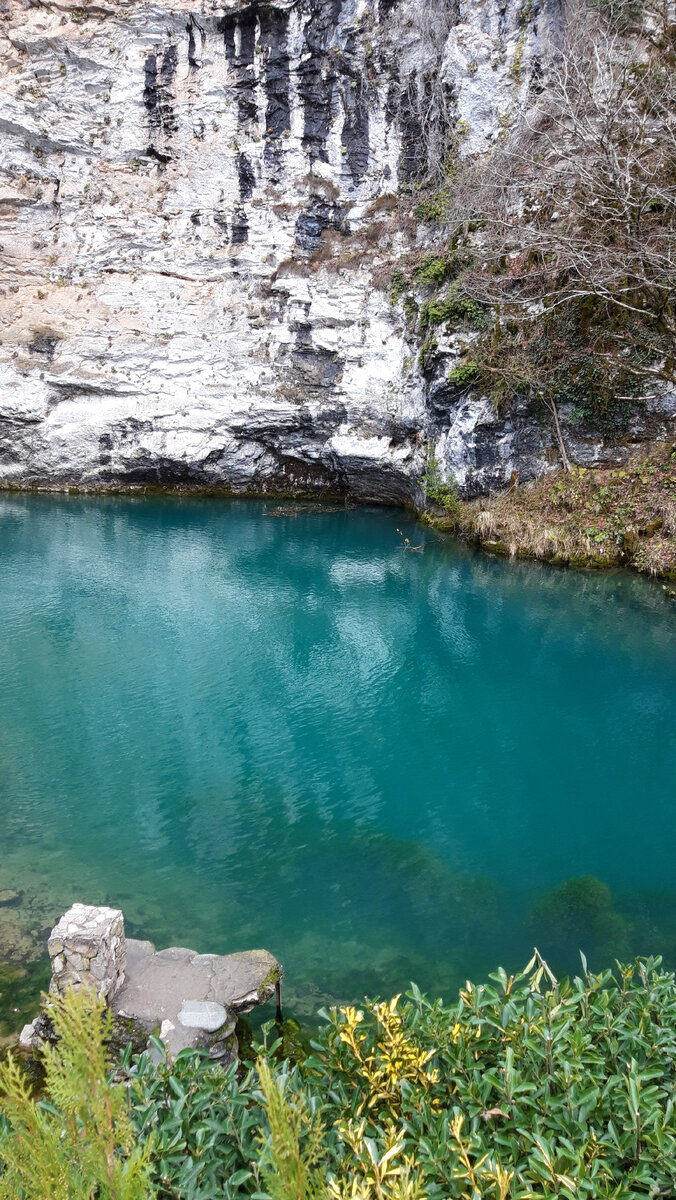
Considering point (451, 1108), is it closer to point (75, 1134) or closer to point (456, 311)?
point (75, 1134)

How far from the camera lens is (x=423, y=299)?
20.9 metres

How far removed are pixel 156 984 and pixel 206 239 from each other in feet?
80.8

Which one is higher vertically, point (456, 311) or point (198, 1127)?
point (456, 311)

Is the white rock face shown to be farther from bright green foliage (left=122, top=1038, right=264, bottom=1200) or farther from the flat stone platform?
bright green foliage (left=122, top=1038, right=264, bottom=1200)

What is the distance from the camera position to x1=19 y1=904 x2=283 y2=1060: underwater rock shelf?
13.6ft

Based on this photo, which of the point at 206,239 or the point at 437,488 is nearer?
the point at 437,488

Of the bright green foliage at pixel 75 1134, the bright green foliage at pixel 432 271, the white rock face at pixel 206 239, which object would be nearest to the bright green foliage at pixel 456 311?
the bright green foliage at pixel 432 271

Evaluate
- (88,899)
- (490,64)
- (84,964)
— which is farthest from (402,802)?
(490,64)

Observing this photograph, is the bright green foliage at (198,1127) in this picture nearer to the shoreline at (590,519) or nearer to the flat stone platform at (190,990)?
the flat stone platform at (190,990)

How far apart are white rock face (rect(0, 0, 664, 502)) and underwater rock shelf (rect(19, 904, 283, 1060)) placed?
18.0m

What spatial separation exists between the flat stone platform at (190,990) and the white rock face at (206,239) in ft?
58.7

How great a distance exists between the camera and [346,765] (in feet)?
27.1

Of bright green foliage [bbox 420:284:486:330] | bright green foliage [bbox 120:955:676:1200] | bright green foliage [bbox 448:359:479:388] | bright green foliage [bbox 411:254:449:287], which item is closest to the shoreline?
bright green foliage [bbox 448:359:479:388]

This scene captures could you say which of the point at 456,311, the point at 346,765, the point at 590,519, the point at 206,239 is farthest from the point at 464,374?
the point at 346,765
